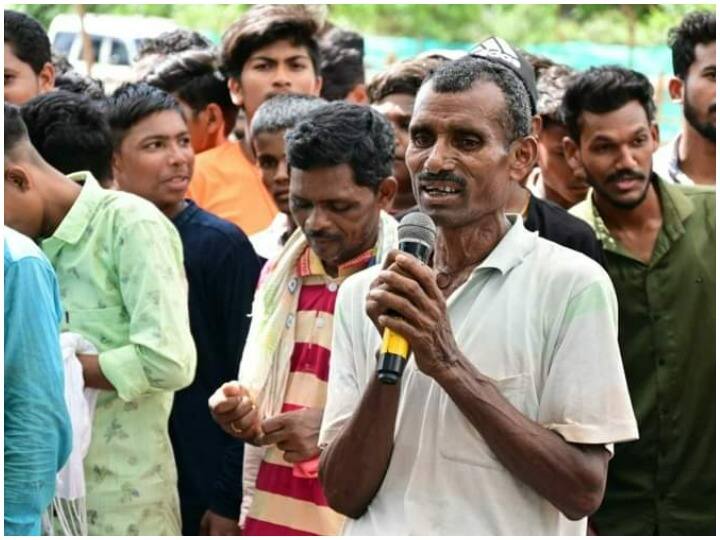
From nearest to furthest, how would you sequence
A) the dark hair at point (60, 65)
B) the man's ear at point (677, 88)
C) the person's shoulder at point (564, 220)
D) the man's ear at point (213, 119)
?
the person's shoulder at point (564, 220)
the man's ear at point (677, 88)
the man's ear at point (213, 119)
the dark hair at point (60, 65)

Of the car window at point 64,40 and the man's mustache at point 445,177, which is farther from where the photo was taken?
the car window at point 64,40

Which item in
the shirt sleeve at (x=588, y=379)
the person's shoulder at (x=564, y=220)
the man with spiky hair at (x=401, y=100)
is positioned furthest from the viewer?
the man with spiky hair at (x=401, y=100)

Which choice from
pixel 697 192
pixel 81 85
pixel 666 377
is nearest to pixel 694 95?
pixel 697 192

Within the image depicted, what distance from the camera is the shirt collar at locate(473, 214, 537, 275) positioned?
3488 millimetres

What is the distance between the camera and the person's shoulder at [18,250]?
13.5 ft

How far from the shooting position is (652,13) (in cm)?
2208

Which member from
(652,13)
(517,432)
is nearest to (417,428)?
(517,432)

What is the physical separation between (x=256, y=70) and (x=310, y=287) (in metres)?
2.41

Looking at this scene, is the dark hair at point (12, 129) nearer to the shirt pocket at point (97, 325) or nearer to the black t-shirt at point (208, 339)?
the shirt pocket at point (97, 325)

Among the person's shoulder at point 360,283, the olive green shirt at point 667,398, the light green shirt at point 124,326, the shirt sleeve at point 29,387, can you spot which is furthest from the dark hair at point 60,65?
the person's shoulder at point 360,283

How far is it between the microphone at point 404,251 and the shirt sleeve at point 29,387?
1.11m

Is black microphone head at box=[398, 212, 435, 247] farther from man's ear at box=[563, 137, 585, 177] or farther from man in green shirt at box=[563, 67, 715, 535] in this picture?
man's ear at box=[563, 137, 585, 177]

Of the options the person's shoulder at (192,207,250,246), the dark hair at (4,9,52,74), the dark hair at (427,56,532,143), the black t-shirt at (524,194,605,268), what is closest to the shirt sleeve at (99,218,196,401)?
the person's shoulder at (192,207,250,246)

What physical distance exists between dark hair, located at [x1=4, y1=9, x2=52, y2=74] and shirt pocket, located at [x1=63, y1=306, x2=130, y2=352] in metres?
2.26
